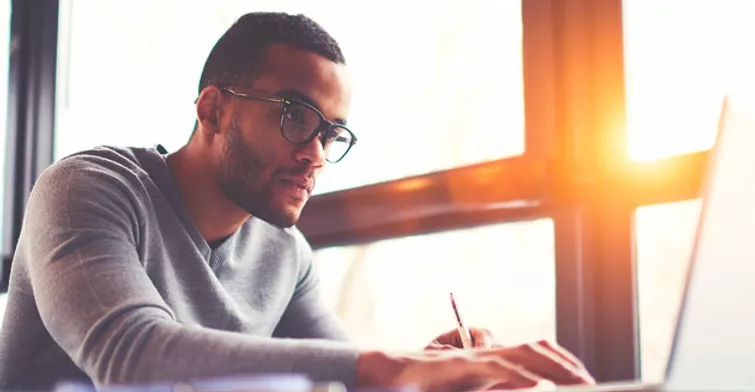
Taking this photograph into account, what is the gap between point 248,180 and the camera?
1.52m

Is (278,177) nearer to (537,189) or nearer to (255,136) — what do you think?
(255,136)

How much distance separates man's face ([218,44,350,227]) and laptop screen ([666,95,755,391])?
0.85m

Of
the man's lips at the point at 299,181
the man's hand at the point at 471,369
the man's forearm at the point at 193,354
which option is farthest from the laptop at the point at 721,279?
the man's lips at the point at 299,181

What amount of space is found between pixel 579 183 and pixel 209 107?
66 centimetres

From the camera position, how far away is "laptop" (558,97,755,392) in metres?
0.69

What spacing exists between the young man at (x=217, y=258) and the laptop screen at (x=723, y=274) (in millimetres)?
234

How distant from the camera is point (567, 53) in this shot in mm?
1602

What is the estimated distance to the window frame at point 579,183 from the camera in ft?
4.95

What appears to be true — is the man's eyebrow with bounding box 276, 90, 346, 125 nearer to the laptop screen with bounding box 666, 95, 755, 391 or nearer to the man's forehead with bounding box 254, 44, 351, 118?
the man's forehead with bounding box 254, 44, 351, 118

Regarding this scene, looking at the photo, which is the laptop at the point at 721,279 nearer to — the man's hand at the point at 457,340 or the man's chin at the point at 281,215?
the man's hand at the point at 457,340

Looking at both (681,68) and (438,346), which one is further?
(681,68)

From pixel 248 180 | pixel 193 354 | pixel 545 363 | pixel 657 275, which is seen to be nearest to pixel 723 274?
pixel 545 363

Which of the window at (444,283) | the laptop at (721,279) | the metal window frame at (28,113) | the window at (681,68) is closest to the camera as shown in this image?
the laptop at (721,279)

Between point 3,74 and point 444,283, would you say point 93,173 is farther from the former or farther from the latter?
point 3,74
